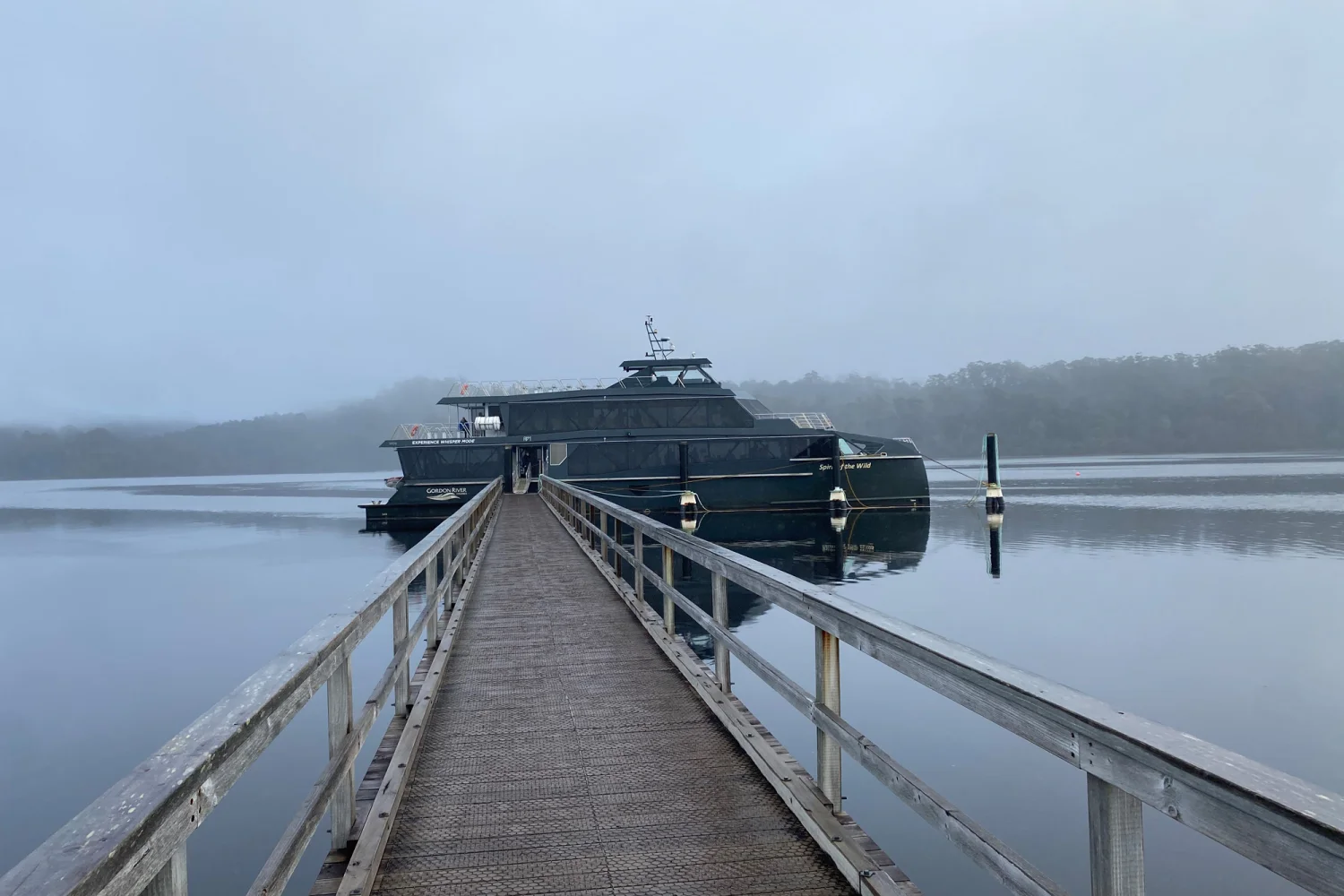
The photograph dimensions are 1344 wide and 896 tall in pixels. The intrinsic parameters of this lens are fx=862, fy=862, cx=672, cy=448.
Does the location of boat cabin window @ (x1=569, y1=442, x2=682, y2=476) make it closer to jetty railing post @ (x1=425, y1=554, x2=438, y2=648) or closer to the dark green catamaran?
the dark green catamaran

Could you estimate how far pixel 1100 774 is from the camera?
67.1 inches

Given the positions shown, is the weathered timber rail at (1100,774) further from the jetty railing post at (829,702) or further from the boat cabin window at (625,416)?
the boat cabin window at (625,416)

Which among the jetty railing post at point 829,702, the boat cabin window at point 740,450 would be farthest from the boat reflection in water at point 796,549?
the jetty railing post at point 829,702

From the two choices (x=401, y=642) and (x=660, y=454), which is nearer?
(x=401, y=642)

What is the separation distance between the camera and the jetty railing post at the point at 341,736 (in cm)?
A: 307

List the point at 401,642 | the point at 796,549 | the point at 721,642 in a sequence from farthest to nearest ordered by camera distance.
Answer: the point at 796,549, the point at 721,642, the point at 401,642

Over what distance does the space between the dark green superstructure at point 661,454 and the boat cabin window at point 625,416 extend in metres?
0.04

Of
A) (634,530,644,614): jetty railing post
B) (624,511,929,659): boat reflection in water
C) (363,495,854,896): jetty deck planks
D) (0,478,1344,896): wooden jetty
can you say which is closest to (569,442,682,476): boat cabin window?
(624,511,929,659): boat reflection in water

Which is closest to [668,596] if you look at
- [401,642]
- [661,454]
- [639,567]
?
[639,567]

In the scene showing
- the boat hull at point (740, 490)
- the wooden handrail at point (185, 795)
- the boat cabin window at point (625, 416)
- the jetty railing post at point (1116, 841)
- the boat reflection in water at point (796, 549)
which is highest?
the boat cabin window at point (625, 416)

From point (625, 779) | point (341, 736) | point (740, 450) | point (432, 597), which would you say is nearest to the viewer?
point (341, 736)

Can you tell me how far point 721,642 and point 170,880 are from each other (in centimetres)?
356

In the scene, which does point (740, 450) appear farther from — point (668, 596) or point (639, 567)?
point (668, 596)

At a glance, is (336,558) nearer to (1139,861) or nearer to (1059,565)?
(1059,565)
